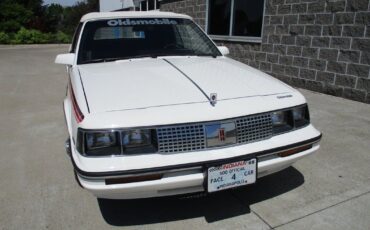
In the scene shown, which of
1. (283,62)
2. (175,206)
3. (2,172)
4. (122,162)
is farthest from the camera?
(283,62)

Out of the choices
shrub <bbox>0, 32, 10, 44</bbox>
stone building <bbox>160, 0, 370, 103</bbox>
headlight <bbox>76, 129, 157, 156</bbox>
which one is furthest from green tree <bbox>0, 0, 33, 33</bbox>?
headlight <bbox>76, 129, 157, 156</bbox>

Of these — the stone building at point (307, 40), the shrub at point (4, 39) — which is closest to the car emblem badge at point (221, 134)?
the stone building at point (307, 40)

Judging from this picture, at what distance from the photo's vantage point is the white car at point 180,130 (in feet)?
6.89

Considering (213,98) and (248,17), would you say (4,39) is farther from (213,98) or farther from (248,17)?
(213,98)

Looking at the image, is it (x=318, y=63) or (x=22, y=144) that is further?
(x=318, y=63)

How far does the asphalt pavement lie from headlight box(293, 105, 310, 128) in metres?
0.66

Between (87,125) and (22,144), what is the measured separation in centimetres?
238

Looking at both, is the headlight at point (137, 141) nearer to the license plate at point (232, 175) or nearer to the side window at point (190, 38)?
the license plate at point (232, 175)

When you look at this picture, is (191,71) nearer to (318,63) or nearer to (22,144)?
(22,144)

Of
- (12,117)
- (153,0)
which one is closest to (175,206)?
(12,117)

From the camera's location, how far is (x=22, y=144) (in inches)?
158

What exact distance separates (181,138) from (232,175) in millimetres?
444

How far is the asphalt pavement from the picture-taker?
97.4 inches

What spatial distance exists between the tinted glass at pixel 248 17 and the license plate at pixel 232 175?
6133 mm
